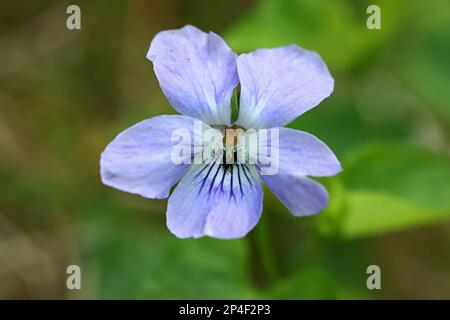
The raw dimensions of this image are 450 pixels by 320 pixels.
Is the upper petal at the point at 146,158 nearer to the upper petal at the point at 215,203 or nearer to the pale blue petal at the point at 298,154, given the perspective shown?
the upper petal at the point at 215,203

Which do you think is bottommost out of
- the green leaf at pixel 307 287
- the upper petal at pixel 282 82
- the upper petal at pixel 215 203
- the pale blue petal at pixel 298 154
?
the green leaf at pixel 307 287

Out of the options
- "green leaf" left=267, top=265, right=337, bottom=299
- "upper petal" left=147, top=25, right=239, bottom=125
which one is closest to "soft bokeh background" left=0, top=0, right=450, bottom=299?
"green leaf" left=267, top=265, right=337, bottom=299

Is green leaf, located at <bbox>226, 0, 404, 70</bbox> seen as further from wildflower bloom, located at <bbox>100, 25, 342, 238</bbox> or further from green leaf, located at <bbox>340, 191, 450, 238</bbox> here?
wildflower bloom, located at <bbox>100, 25, 342, 238</bbox>

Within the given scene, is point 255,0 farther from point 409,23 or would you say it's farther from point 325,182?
point 325,182

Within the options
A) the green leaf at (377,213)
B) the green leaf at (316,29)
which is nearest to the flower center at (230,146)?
the green leaf at (377,213)

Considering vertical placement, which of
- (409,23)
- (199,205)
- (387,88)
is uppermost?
(409,23)

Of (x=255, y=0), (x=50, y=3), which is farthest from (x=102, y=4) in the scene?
(x=255, y=0)

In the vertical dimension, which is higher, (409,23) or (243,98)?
(409,23)
